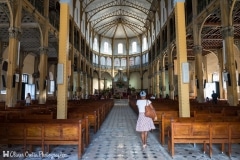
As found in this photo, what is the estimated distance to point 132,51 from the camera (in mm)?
47750

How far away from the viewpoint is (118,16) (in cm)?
4128

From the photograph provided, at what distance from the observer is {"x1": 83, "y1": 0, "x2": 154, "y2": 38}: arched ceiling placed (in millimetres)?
34094

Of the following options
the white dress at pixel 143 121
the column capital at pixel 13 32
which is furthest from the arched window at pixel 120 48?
the white dress at pixel 143 121

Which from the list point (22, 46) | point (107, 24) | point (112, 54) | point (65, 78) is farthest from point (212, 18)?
point (112, 54)

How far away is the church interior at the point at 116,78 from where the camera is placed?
212 inches

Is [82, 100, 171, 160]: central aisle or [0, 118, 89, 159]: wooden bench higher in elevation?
[0, 118, 89, 159]: wooden bench

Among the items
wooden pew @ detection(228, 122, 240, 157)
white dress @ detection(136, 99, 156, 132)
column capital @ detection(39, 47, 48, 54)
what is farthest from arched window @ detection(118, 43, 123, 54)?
wooden pew @ detection(228, 122, 240, 157)

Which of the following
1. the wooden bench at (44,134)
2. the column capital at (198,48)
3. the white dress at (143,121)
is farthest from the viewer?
the column capital at (198,48)

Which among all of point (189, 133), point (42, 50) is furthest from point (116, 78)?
point (189, 133)

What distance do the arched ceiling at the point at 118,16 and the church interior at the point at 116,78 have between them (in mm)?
211

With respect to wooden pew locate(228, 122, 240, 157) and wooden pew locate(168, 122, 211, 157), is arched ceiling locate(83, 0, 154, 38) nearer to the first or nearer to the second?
wooden pew locate(168, 122, 211, 157)

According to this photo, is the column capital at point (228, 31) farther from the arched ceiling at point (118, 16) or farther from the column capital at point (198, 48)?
the arched ceiling at point (118, 16)

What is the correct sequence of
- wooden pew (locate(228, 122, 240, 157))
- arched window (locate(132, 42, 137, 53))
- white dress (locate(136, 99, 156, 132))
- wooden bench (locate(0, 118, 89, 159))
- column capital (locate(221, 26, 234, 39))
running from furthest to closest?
1. arched window (locate(132, 42, 137, 53))
2. column capital (locate(221, 26, 234, 39))
3. white dress (locate(136, 99, 156, 132))
4. wooden pew (locate(228, 122, 240, 157))
5. wooden bench (locate(0, 118, 89, 159))

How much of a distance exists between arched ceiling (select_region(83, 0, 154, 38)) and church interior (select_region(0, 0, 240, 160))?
0.21m
